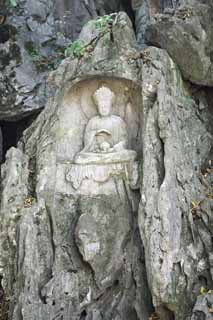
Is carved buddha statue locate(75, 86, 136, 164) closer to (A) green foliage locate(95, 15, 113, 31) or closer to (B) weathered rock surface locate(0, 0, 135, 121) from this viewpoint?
(A) green foliage locate(95, 15, 113, 31)

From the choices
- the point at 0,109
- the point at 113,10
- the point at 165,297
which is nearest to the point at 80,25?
the point at 113,10

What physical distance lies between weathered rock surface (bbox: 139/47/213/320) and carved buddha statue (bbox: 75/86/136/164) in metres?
0.63

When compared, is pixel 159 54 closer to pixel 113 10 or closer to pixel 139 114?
pixel 139 114

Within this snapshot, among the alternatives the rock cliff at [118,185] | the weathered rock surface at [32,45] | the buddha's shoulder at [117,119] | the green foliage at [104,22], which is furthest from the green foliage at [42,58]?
the buddha's shoulder at [117,119]

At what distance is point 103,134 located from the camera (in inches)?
270

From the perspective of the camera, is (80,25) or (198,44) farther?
(80,25)

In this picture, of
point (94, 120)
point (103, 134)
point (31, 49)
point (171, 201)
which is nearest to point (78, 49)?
point (94, 120)

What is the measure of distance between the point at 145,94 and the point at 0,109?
10.0ft

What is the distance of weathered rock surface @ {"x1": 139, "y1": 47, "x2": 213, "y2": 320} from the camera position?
5371 mm

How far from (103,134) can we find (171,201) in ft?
5.72

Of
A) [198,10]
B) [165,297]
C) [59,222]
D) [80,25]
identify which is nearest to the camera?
[165,297]

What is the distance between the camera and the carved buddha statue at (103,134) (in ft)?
21.5

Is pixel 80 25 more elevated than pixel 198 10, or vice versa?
pixel 80 25

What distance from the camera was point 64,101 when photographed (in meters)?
6.93
